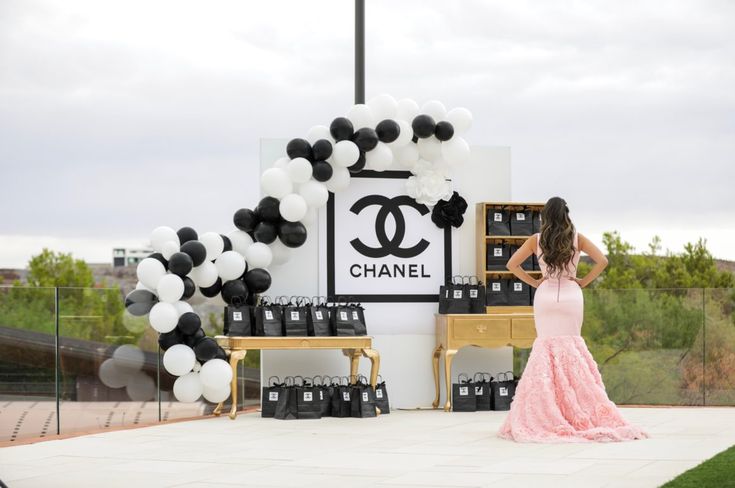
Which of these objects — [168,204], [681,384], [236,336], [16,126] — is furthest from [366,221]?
[168,204]

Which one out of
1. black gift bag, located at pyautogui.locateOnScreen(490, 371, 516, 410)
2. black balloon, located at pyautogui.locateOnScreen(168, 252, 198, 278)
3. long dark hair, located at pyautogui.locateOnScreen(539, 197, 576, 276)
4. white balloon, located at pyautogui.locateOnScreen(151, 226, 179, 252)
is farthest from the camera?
black gift bag, located at pyautogui.locateOnScreen(490, 371, 516, 410)

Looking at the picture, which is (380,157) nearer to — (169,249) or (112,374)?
(169,249)

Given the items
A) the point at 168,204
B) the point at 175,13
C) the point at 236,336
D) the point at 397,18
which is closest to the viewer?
the point at 236,336

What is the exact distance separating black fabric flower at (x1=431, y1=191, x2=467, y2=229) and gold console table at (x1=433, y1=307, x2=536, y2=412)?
0.88 meters

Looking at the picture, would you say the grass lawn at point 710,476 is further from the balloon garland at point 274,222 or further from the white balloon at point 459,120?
the white balloon at point 459,120

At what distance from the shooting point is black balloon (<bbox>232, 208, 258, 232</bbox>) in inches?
363

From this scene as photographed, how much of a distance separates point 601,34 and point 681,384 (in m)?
5.57

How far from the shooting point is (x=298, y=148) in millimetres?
9180

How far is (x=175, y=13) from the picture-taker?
13719mm

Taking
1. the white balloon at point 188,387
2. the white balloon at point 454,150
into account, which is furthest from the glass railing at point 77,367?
the white balloon at point 454,150

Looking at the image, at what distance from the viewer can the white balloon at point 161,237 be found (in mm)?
8766

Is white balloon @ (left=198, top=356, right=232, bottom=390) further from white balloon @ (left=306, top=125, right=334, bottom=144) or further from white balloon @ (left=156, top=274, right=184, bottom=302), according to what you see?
white balloon @ (left=306, top=125, right=334, bottom=144)

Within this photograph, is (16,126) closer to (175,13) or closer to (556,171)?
(175,13)

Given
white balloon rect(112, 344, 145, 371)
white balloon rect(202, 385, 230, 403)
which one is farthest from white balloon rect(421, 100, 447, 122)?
white balloon rect(112, 344, 145, 371)
